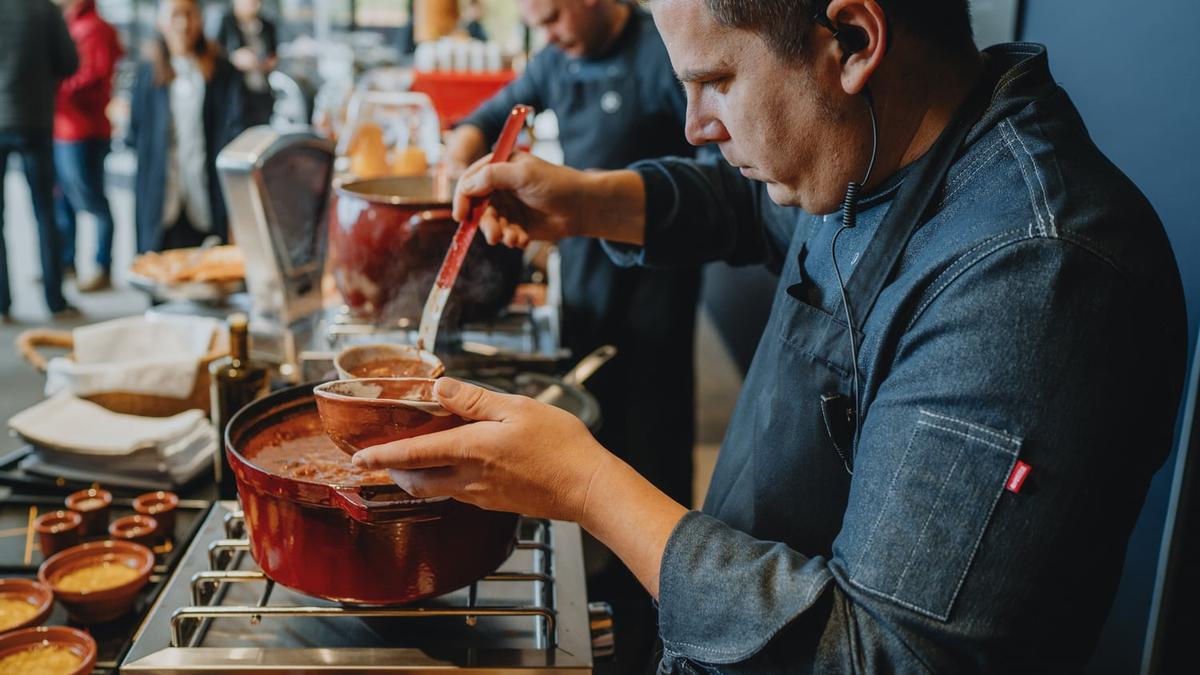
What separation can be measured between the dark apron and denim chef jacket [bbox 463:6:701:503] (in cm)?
183

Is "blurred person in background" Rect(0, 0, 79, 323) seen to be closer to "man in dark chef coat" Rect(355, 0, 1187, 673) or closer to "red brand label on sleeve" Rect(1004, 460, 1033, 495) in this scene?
"man in dark chef coat" Rect(355, 0, 1187, 673)

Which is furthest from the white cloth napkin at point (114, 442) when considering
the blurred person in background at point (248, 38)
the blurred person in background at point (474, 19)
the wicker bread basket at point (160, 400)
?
the blurred person in background at point (474, 19)

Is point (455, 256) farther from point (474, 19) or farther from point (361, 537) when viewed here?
point (474, 19)

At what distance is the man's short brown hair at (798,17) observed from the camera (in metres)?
0.94

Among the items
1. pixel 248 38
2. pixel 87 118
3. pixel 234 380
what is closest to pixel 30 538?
pixel 234 380

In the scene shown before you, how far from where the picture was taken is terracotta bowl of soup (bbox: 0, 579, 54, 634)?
134 cm

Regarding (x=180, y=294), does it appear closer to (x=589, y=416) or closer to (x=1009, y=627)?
(x=589, y=416)

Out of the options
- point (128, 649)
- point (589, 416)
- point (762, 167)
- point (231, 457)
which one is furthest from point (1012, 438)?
point (589, 416)

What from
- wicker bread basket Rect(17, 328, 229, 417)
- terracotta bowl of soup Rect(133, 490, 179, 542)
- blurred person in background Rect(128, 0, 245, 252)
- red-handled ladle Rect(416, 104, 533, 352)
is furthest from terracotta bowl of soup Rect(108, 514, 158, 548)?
blurred person in background Rect(128, 0, 245, 252)

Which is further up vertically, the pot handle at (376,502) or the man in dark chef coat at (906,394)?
the man in dark chef coat at (906,394)

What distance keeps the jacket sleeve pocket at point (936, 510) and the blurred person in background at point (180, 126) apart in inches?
226

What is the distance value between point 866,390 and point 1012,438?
21 centimetres

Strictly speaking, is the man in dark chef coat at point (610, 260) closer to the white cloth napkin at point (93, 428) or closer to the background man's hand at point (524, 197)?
the background man's hand at point (524, 197)

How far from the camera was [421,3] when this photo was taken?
8055 millimetres
